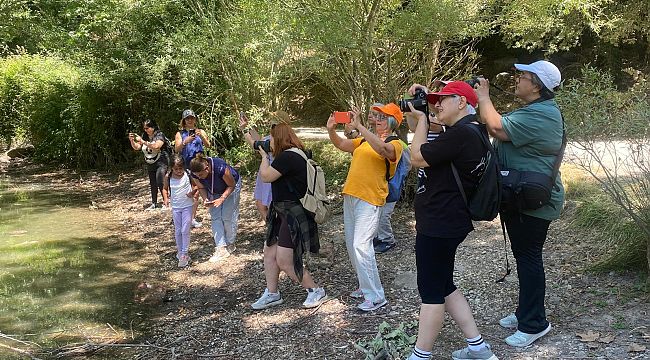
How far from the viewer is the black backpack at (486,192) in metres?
3.13

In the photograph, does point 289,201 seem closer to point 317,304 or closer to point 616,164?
→ point 317,304

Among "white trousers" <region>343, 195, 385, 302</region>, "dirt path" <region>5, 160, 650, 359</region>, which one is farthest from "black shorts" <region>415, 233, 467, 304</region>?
"white trousers" <region>343, 195, 385, 302</region>

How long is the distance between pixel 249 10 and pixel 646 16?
8.29 meters

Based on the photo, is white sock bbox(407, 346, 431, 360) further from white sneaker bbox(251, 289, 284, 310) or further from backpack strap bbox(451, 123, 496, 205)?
white sneaker bbox(251, 289, 284, 310)

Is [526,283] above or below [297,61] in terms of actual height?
below

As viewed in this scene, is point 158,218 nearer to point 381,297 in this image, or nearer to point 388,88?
point 388,88

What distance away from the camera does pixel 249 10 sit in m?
8.27

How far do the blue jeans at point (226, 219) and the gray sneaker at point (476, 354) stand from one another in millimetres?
3534

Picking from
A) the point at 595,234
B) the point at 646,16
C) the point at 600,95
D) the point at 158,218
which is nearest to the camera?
the point at 595,234

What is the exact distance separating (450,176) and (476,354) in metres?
1.12

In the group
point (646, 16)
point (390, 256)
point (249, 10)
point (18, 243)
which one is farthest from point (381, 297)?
point (646, 16)

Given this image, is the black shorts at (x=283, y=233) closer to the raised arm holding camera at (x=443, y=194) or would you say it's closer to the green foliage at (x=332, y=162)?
the raised arm holding camera at (x=443, y=194)

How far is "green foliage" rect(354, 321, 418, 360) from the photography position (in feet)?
11.9

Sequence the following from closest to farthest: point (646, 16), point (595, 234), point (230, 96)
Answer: point (595, 234)
point (230, 96)
point (646, 16)
